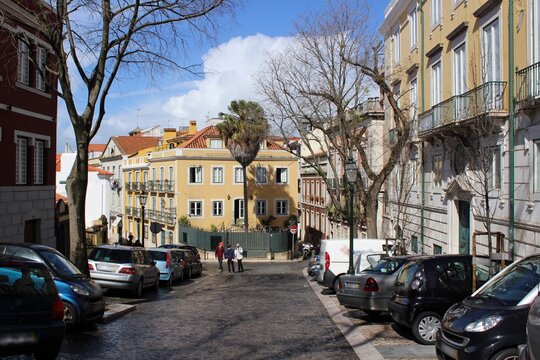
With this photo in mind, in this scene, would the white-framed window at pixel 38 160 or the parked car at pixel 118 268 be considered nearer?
the parked car at pixel 118 268

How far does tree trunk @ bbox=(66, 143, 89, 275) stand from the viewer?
1480 cm

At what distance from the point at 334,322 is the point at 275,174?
44.6 m

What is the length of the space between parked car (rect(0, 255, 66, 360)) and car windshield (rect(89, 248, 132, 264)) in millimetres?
9260

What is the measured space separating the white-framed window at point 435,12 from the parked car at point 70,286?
16379 millimetres

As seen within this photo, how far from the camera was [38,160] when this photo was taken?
22344mm

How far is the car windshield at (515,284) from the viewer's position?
720cm

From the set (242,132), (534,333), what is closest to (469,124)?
(534,333)

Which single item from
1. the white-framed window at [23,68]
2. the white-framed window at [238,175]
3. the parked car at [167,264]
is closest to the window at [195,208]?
the white-framed window at [238,175]

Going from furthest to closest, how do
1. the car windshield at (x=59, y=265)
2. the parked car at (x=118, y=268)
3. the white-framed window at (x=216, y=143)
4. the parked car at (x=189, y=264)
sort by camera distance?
the white-framed window at (x=216, y=143) → the parked car at (x=189, y=264) → the parked car at (x=118, y=268) → the car windshield at (x=59, y=265)

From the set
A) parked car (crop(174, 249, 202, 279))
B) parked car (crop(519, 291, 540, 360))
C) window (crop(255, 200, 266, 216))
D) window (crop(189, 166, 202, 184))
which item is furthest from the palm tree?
parked car (crop(519, 291, 540, 360))

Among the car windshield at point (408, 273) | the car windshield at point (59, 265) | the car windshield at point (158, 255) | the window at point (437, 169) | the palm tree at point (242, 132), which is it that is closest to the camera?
the car windshield at point (408, 273)

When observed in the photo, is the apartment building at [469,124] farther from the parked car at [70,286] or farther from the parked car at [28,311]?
the parked car at [28,311]

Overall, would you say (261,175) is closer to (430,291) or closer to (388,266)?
(388,266)

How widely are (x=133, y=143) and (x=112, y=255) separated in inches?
2334
